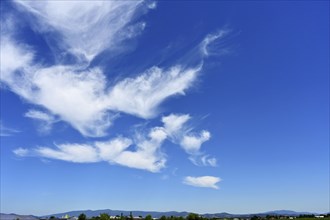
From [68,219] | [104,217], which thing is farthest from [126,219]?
[68,219]

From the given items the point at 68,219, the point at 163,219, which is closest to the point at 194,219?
the point at 163,219

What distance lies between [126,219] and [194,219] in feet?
120

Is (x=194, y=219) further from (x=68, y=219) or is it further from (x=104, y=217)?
(x=68, y=219)

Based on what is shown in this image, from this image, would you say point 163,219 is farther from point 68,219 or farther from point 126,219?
point 68,219

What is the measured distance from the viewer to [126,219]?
16900cm

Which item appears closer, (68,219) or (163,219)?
(163,219)

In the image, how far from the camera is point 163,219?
148m

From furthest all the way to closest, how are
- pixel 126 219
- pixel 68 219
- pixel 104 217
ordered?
pixel 68 219
pixel 126 219
pixel 104 217

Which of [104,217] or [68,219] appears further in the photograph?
[68,219]

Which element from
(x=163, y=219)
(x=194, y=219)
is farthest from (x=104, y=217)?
(x=194, y=219)

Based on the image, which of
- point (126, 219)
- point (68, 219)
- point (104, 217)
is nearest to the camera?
point (104, 217)

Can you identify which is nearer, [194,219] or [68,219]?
[194,219]

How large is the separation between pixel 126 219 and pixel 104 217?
1082 inches

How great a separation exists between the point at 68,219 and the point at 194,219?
275 feet
